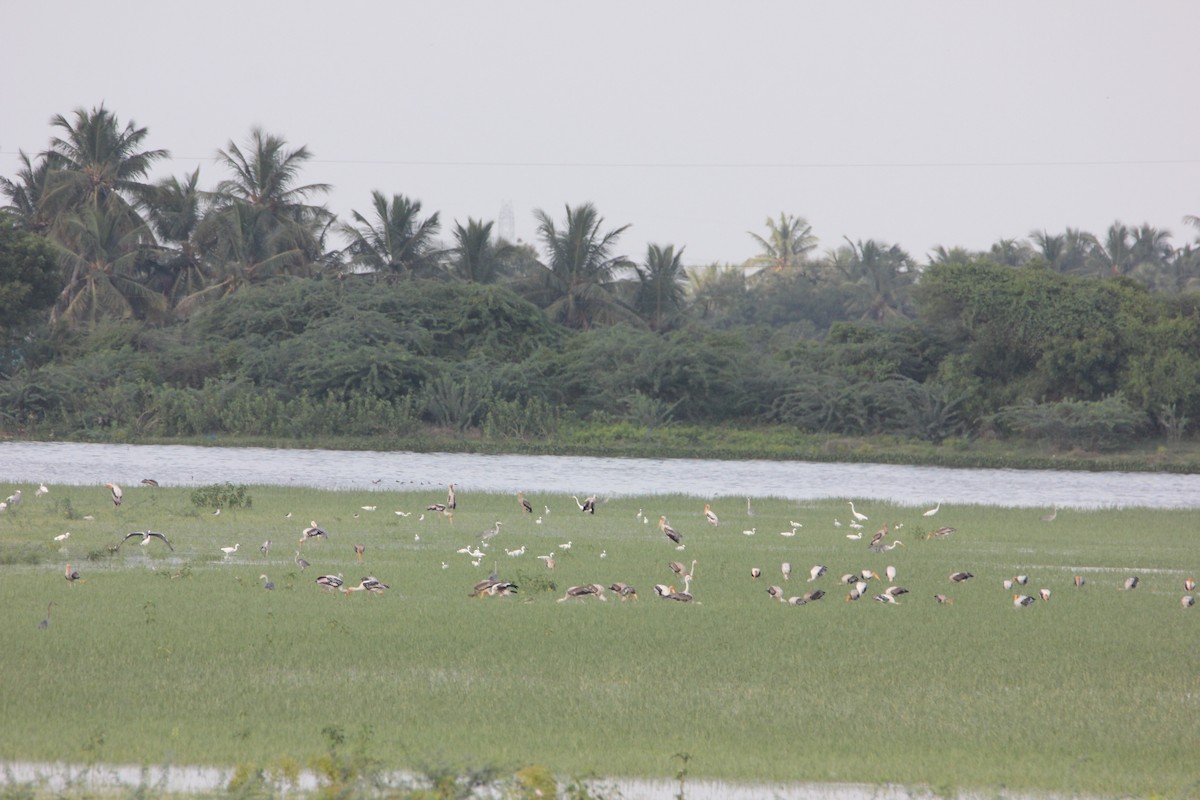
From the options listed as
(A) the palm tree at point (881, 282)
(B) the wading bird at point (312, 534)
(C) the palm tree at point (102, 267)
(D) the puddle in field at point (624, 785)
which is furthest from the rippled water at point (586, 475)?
(A) the palm tree at point (881, 282)

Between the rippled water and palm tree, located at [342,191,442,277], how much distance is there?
14.8m

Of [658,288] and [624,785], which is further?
[658,288]

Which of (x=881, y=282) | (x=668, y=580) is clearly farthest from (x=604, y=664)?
(x=881, y=282)

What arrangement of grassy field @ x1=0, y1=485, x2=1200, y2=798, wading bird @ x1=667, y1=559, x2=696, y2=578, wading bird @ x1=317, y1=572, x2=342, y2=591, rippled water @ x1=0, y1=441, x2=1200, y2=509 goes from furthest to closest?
1. rippled water @ x1=0, y1=441, x2=1200, y2=509
2. wading bird @ x1=667, y1=559, x2=696, y2=578
3. wading bird @ x1=317, y1=572, x2=342, y2=591
4. grassy field @ x1=0, y1=485, x2=1200, y2=798

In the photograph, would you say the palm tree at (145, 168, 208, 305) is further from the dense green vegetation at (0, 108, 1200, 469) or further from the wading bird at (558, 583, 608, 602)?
the wading bird at (558, 583, 608, 602)

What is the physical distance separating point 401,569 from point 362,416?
23.3 meters

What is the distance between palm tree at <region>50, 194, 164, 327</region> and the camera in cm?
4375

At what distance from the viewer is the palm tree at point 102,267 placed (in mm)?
43750

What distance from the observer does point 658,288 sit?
1866 inches

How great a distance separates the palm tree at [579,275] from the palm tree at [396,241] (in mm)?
3971

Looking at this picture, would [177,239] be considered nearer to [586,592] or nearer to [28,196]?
[28,196]

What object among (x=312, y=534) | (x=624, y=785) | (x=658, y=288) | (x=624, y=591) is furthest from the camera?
(x=658, y=288)

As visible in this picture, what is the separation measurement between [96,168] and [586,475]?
82.8ft

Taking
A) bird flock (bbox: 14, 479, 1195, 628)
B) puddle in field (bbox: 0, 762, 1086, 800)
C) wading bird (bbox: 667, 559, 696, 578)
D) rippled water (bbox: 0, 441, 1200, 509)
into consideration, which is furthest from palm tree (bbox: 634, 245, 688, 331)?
puddle in field (bbox: 0, 762, 1086, 800)
